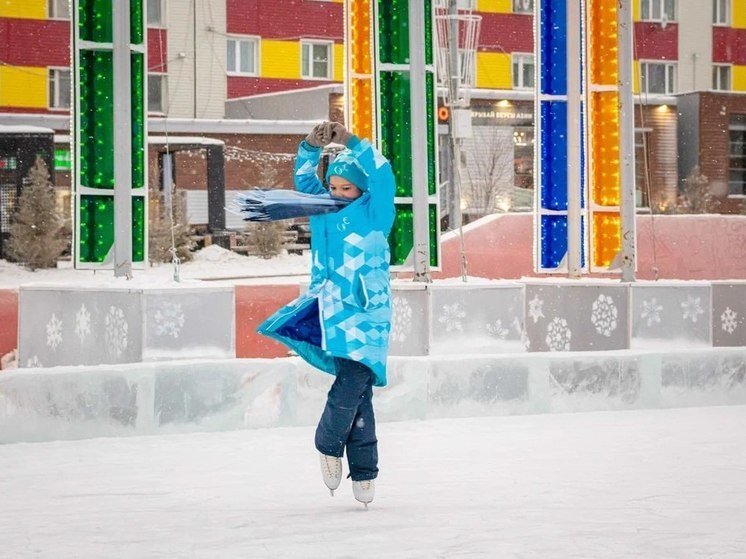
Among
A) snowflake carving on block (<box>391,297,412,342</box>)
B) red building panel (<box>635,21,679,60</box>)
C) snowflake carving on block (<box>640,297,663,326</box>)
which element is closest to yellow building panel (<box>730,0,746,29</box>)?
red building panel (<box>635,21,679,60</box>)

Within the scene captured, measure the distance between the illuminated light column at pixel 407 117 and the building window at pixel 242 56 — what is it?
16.2 metres

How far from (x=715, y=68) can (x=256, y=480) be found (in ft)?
96.9

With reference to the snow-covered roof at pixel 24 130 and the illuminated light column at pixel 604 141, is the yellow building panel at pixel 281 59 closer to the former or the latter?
the snow-covered roof at pixel 24 130

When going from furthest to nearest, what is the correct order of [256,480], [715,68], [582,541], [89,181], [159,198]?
[715,68]
[159,198]
[89,181]
[256,480]
[582,541]

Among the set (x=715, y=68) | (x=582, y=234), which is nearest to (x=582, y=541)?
(x=582, y=234)

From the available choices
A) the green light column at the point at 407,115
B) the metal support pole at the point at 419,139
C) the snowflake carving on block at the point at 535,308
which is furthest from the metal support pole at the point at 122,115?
the snowflake carving on block at the point at 535,308

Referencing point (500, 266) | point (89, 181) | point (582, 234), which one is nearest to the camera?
point (89, 181)

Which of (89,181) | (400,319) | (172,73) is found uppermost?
(172,73)

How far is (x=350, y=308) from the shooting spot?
5371 millimetres

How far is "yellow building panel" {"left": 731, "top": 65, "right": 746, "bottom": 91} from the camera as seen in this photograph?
33.3 metres

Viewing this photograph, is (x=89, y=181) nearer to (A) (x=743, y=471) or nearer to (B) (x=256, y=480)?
(B) (x=256, y=480)

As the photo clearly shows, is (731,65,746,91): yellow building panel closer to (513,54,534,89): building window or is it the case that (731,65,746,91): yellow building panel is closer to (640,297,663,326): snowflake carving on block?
(513,54,534,89): building window

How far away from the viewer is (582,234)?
11.1 metres

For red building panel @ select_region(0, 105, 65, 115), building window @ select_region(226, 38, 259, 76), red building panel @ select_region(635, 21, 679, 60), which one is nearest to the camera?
building window @ select_region(226, 38, 259, 76)
